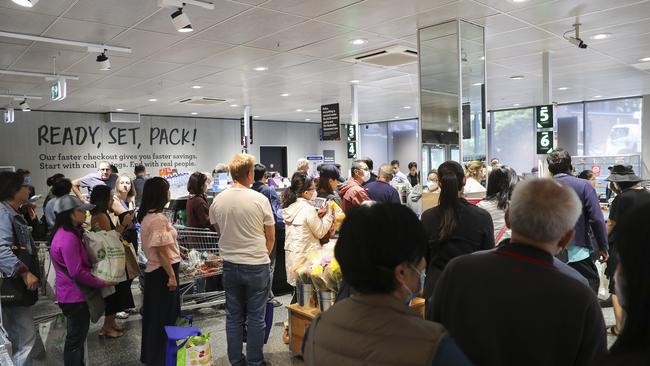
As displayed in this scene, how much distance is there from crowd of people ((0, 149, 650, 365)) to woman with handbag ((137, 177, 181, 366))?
0.01 meters

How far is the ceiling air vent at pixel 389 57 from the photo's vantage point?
6.59m

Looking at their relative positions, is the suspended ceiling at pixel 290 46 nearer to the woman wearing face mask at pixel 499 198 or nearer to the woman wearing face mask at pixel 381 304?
the woman wearing face mask at pixel 499 198

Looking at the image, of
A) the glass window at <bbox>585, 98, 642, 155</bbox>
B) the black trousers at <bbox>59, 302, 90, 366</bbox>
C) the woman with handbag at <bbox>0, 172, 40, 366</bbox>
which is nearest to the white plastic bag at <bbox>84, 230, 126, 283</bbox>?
the black trousers at <bbox>59, 302, 90, 366</bbox>

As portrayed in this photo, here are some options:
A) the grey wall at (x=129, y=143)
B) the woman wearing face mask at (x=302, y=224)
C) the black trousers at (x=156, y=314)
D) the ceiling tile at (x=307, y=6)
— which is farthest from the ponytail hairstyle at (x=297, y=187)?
the grey wall at (x=129, y=143)

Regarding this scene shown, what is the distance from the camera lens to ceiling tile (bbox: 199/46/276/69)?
21.0 feet

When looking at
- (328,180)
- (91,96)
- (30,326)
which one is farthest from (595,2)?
(91,96)

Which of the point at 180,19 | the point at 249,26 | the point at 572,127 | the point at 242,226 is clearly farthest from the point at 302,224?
the point at 572,127

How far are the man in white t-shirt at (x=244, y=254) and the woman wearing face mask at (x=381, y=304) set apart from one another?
7.53 feet

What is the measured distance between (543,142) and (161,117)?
34.4 feet

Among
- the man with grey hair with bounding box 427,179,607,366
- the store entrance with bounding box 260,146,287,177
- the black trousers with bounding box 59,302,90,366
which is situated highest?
the store entrance with bounding box 260,146,287,177

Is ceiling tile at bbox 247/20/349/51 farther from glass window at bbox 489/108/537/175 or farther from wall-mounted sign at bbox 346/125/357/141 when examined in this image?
glass window at bbox 489/108/537/175

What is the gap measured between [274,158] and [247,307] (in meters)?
13.2

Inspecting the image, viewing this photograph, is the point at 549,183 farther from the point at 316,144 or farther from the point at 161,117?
the point at 316,144

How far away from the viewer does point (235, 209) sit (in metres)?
3.44
